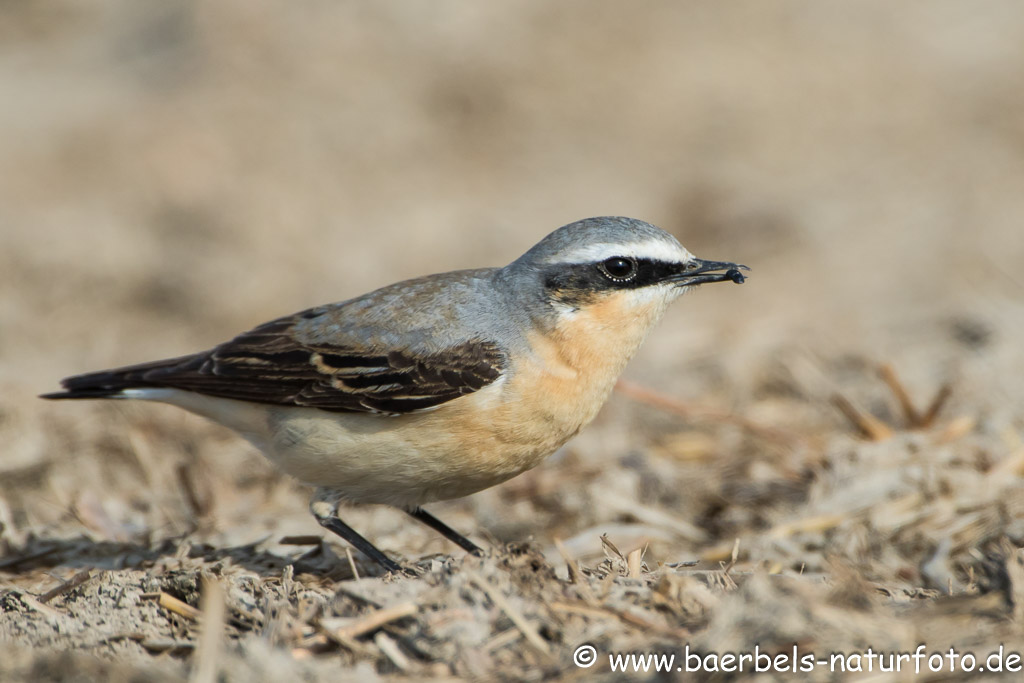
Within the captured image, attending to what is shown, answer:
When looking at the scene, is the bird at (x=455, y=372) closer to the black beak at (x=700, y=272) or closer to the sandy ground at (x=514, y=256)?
the black beak at (x=700, y=272)

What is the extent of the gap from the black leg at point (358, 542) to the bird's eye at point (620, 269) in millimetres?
1992

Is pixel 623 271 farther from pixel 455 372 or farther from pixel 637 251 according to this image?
pixel 455 372

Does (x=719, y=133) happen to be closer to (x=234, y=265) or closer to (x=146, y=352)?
(x=234, y=265)

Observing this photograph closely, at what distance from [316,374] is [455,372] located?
919 mm

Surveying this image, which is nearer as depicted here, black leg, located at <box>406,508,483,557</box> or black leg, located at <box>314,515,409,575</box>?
black leg, located at <box>314,515,409,575</box>

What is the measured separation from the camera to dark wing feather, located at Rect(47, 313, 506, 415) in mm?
5668

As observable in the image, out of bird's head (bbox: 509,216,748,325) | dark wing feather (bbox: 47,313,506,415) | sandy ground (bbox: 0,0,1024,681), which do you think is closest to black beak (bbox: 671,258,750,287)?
bird's head (bbox: 509,216,748,325)

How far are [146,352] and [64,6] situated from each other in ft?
34.8

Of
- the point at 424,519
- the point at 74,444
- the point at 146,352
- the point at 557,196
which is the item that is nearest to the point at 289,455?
the point at 424,519

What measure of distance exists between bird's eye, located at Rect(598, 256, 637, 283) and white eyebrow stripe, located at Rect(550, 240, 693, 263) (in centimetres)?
3

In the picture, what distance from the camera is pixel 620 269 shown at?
19.0 ft

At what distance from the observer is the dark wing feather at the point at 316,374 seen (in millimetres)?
5668

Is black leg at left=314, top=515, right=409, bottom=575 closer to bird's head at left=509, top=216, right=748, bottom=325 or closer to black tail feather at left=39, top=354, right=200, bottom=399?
black tail feather at left=39, top=354, right=200, bottom=399

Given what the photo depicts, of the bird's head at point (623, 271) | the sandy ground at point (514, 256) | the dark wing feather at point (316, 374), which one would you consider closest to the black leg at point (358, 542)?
the sandy ground at point (514, 256)
